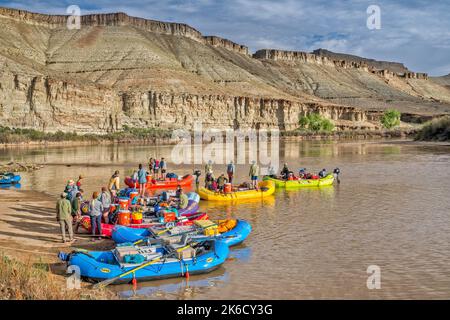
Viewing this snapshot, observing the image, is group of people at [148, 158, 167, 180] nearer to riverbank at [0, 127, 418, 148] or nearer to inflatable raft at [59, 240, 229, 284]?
inflatable raft at [59, 240, 229, 284]

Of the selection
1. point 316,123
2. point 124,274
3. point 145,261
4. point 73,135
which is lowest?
point 124,274

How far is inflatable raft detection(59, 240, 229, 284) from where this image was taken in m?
11.9

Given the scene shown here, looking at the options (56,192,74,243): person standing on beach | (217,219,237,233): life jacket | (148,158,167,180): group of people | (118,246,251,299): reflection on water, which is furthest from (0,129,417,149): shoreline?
(118,246,251,299): reflection on water

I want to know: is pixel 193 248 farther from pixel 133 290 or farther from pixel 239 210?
pixel 239 210

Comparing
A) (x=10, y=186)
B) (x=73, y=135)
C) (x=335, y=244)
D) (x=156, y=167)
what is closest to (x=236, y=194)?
(x=335, y=244)

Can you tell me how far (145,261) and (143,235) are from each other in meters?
3.03

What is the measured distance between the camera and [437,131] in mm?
82438

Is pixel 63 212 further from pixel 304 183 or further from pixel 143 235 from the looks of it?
pixel 304 183

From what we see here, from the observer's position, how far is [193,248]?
1330cm

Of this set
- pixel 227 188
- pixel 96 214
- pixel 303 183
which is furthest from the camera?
pixel 303 183

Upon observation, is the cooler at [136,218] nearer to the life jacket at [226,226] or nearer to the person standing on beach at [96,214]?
the person standing on beach at [96,214]

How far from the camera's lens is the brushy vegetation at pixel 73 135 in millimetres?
71375
